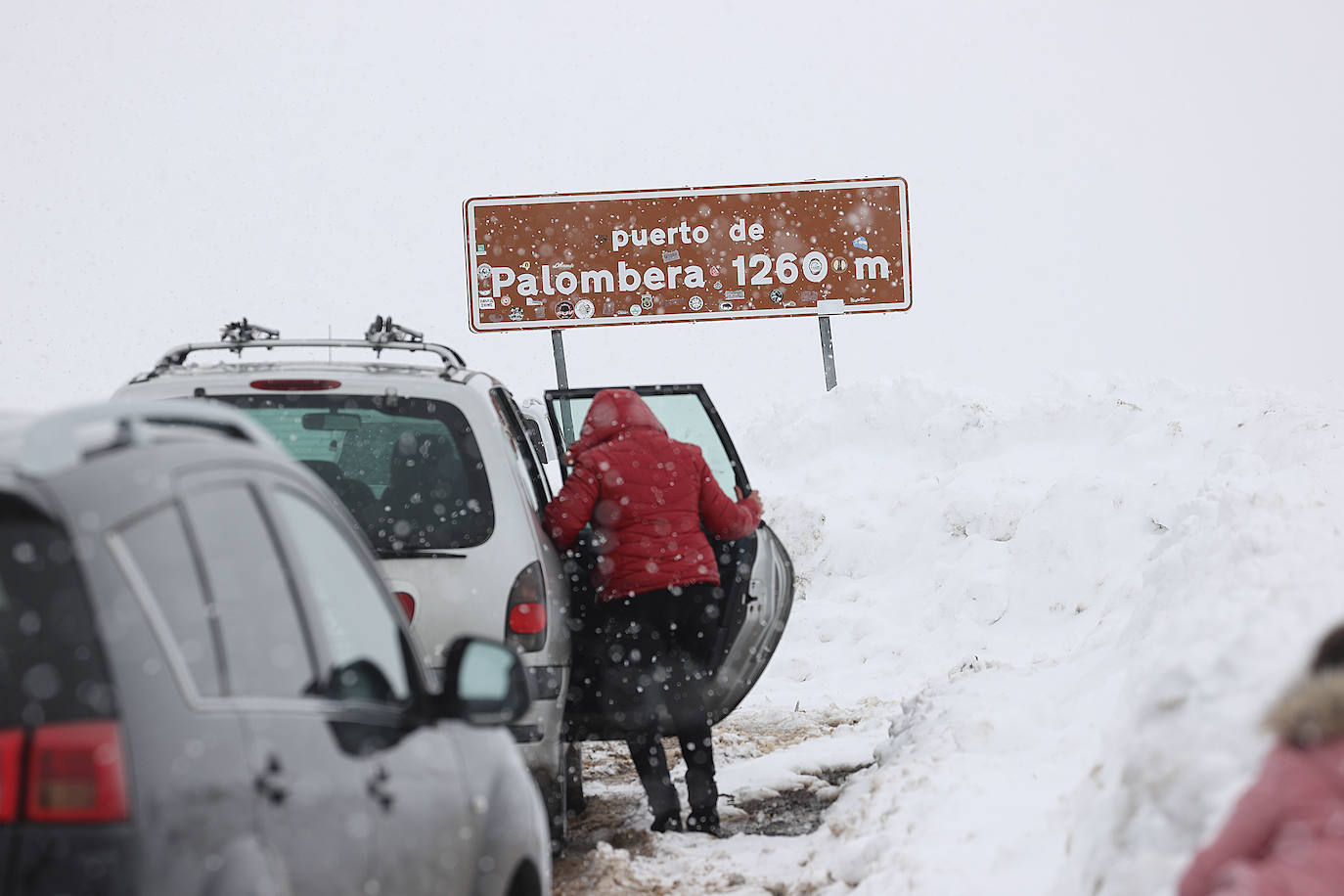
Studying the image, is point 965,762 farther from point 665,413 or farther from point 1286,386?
point 1286,386

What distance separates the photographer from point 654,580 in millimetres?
6066

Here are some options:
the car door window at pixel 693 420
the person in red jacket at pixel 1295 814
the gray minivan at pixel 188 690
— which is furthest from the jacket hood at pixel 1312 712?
the car door window at pixel 693 420

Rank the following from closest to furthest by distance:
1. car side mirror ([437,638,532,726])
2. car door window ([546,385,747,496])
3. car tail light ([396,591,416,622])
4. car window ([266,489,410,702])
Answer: car window ([266,489,410,702]), car side mirror ([437,638,532,726]), car tail light ([396,591,416,622]), car door window ([546,385,747,496])

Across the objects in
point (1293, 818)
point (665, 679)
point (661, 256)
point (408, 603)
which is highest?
point (661, 256)

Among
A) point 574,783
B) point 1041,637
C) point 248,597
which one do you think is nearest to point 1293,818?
point 248,597

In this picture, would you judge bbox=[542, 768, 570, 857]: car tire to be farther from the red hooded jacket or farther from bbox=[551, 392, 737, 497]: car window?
bbox=[551, 392, 737, 497]: car window

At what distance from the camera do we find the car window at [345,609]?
247 centimetres

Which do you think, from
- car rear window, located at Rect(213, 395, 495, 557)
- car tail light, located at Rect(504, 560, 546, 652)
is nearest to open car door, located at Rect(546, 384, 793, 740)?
car tail light, located at Rect(504, 560, 546, 652)

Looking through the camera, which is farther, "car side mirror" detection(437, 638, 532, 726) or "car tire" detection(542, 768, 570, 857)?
"car tire" detection(542, 768, 570, 857)

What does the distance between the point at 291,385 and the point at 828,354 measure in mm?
17543

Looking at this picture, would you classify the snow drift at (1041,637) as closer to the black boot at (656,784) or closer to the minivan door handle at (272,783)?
the black boot at (656,784)

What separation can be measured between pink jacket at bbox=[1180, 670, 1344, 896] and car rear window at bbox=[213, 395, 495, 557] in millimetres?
3412

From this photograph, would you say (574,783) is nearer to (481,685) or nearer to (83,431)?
(481,685)

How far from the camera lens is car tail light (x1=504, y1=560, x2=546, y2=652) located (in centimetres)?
502
